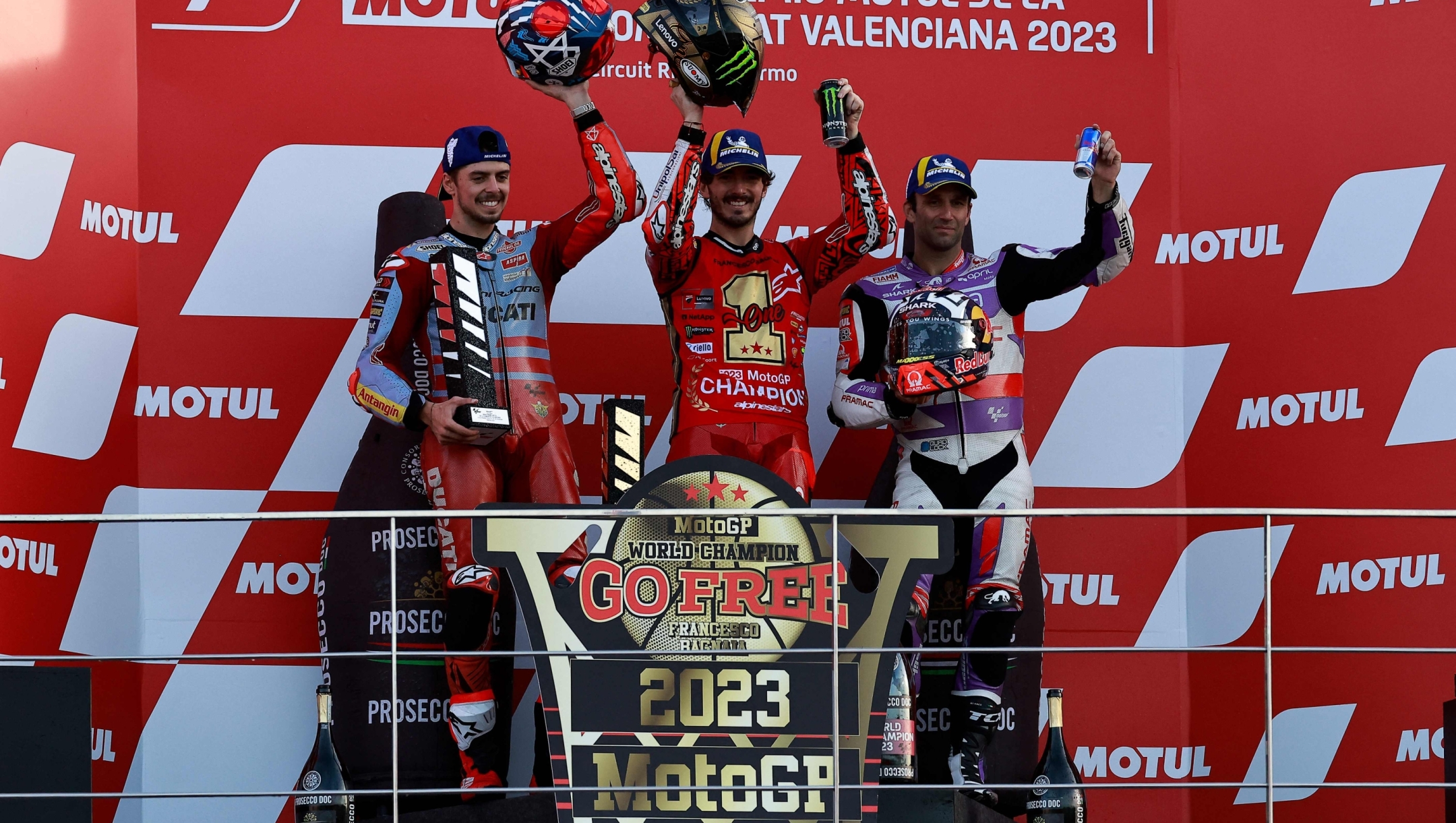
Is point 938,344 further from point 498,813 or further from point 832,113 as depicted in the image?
point 498,813

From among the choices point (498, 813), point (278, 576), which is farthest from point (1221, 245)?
point (278, 576)

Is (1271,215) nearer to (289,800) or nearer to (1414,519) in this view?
(1414,519)

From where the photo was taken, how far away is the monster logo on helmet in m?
2.88

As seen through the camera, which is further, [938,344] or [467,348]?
[938,344]

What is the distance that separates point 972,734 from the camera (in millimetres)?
2988

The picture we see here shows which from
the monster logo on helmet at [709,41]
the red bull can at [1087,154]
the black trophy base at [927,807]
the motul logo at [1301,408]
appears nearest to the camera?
the black trophy base at [927,807]

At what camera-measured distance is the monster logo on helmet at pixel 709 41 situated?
288cm

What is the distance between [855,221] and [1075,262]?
467 millimetres

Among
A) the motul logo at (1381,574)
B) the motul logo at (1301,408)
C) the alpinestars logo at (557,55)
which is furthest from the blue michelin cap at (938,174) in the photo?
the motul logo at (1381,574)

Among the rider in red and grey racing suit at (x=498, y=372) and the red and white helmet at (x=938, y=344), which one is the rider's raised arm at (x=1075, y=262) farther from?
the rider in red and grey racing suit at (x=498, y=372)

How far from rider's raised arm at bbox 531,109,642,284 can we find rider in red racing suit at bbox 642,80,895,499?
57 millimetres

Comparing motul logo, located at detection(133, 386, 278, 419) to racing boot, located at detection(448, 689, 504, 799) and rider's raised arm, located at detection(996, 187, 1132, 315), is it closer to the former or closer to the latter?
racing boot, located at detection(448, 689, 504, 799)

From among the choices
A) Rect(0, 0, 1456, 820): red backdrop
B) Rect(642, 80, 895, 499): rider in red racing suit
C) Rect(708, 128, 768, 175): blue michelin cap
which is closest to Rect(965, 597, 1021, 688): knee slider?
Rect(642, 80, 895, 499): rider in red racing suit

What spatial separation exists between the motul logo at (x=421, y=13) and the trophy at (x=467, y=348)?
0.97 m
